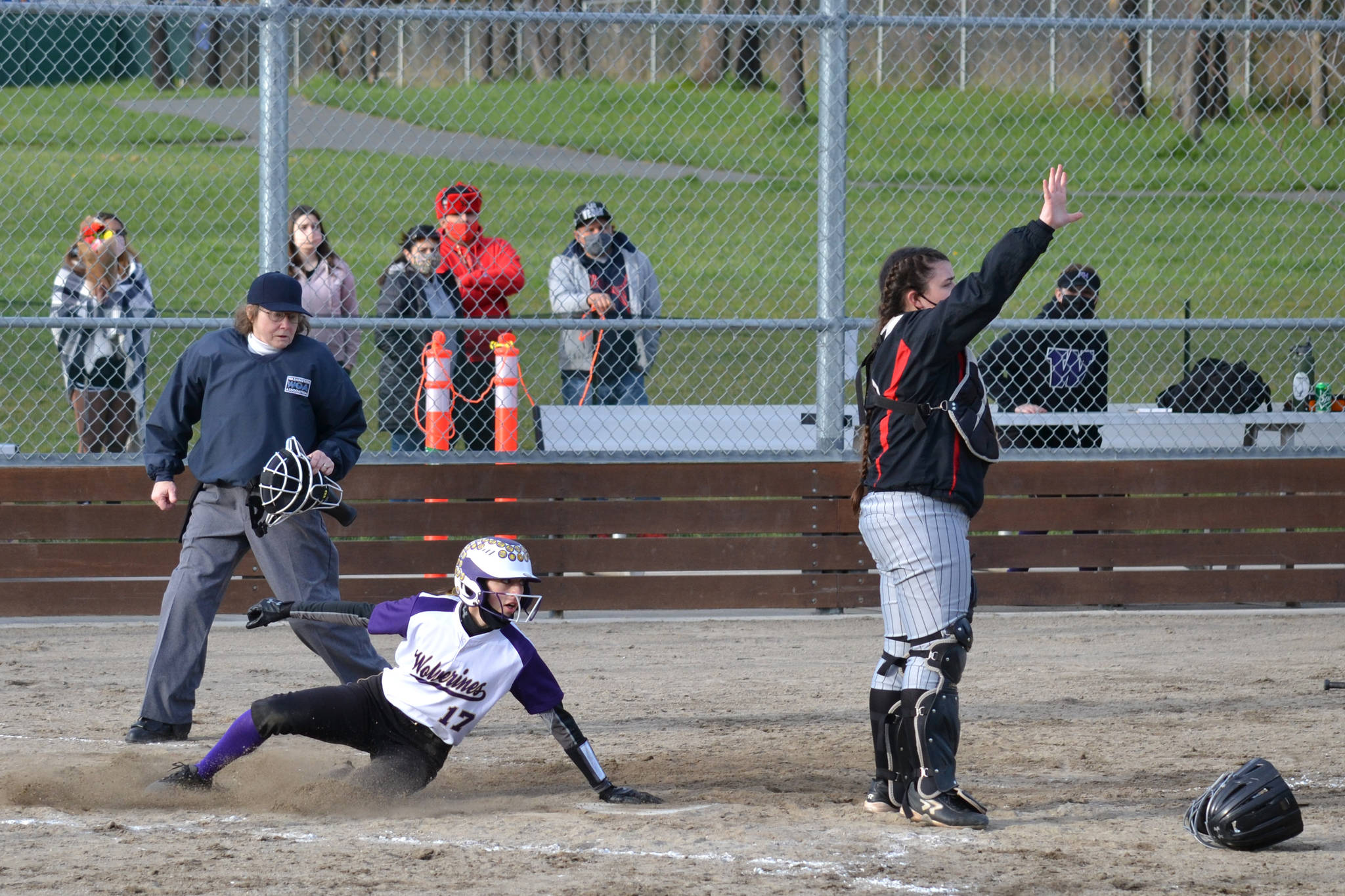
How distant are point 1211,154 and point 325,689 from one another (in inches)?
588

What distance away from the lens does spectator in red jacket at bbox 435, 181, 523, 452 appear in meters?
8.97

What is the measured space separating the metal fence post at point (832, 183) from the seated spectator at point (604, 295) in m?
1.20

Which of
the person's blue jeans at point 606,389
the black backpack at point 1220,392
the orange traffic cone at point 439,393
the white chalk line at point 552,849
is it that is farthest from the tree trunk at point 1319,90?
the white chalk line at point 552,849

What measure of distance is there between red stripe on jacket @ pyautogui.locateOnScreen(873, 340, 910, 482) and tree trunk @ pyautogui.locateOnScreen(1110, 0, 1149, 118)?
8656 mm

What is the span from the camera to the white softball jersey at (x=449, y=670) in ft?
16.7

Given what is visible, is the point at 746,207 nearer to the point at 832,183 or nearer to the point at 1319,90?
the point at 1319,90

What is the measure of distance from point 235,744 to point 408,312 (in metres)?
4.26

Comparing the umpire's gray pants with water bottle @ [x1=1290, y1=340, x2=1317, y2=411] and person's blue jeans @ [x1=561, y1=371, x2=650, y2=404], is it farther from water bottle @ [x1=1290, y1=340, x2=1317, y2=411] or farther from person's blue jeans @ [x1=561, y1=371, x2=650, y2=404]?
water bottle @ [x1=1290, y1=340, x2=1317, y2=411]

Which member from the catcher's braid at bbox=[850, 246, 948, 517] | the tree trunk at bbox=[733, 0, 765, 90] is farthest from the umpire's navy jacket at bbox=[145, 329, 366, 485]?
the tree trunk at bbox=[733, 0, 765, 90]

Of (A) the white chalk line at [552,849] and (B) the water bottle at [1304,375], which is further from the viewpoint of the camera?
(B) the water bottle at [1304,375]

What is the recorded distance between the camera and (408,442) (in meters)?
9.12

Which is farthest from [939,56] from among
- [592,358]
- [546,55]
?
[592,358]

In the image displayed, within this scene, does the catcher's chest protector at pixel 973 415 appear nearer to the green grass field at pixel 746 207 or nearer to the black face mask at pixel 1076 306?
the black face mask at pixel 1076 306

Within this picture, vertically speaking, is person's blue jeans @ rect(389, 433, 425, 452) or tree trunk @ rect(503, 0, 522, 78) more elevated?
tree trunk @ rect(503, 0, 522, 78)
